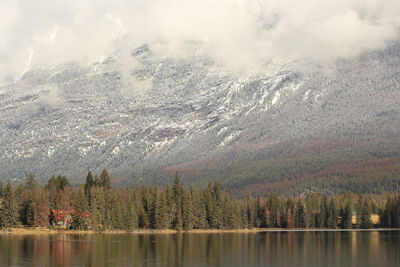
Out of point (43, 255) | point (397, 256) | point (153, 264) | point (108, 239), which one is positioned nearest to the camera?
point (153, 264)

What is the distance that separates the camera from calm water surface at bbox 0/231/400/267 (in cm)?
13512

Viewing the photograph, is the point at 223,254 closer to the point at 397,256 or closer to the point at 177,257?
the point at 177,257

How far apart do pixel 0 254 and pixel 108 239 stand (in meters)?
48.0

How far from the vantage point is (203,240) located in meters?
189

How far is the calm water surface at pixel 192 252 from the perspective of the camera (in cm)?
13512

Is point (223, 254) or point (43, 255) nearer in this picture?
point (43, 255)

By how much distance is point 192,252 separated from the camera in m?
154

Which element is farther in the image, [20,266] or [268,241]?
[268,241]

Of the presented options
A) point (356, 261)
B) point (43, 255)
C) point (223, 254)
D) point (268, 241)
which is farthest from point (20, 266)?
point (268, 241)

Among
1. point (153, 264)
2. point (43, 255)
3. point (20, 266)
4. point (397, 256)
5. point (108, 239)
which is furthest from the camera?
point (108, 239)

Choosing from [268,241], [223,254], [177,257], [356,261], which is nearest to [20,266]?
[177,257]

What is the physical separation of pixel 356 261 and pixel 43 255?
5728 centimetres

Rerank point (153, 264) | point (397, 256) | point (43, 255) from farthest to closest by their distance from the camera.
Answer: point (397, 256) → point (43, 255) → point (153, 264)

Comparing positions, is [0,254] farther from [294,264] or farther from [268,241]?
→ [268,241]
